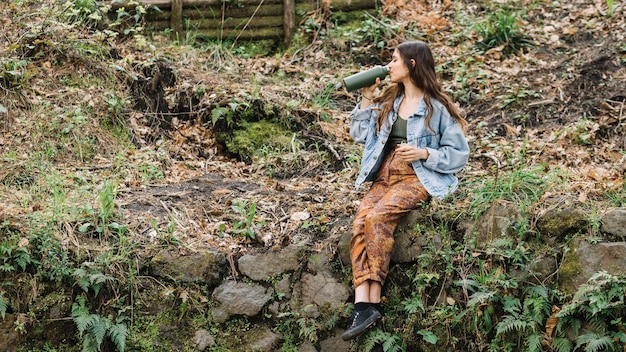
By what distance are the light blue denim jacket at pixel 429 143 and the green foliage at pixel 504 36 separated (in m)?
3.59

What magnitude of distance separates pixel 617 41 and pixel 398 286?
15.0 feet

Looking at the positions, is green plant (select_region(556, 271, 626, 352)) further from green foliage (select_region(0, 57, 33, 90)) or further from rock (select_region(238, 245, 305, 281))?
green foliage (select_region(0, 57, 33, 90))

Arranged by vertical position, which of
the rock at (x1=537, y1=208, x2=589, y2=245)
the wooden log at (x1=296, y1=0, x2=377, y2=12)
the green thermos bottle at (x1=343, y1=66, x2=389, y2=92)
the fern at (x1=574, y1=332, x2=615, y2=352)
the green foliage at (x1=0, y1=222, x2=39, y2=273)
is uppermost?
the green thermos bottle at (x1=343, y1=66, x2=389, y2=92)

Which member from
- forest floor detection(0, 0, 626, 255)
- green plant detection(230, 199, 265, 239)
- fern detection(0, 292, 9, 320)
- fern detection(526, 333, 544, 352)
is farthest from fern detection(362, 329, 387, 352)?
fern detection(0, 292, 9, 320)

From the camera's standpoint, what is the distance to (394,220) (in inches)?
188

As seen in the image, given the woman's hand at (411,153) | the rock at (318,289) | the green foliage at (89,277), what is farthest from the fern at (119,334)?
the woman's hand at (411,153)

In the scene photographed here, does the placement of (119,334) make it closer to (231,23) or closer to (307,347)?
(307,347)

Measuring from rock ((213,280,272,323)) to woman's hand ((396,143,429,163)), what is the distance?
4.49 feet

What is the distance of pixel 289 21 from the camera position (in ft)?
28.4

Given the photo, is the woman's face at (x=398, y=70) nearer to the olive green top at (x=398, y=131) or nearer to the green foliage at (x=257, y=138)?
the olive green top at (x=398, y=131)

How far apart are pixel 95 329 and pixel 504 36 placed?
571cm

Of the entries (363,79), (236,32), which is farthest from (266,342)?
(236,32)

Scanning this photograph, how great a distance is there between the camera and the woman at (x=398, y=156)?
15.3 ft

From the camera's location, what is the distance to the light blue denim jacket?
15.8 ft
